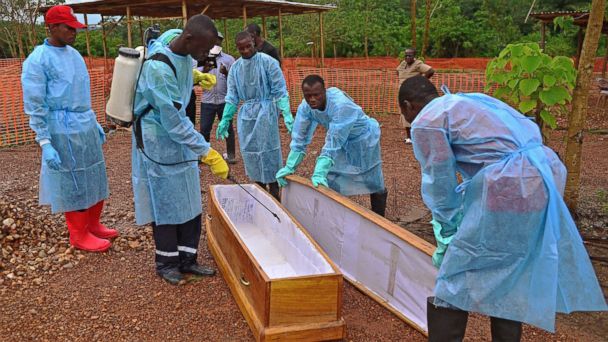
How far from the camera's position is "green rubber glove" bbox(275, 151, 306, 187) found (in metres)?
4.49

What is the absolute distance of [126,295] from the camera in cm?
368

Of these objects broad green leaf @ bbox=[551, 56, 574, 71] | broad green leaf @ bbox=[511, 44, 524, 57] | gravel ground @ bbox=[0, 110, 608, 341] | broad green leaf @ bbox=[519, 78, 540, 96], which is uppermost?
broad green leaf @ bbox=[511, 44, 524, 57]

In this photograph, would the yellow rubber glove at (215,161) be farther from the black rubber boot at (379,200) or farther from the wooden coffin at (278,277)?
the black rubber boot at (379,200)

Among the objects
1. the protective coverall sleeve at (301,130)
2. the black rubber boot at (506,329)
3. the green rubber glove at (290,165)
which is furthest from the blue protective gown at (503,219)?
the green rubber glove at (290,165)

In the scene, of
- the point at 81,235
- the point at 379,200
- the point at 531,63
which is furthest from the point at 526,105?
the point at 81,235

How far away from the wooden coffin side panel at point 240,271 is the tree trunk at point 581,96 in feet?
10.3

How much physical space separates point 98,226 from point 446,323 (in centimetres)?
333

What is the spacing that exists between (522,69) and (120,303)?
3.56 m

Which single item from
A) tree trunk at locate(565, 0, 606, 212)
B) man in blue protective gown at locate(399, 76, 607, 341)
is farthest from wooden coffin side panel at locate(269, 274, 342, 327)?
tree trunk at locate(565, 0, 606, 212)

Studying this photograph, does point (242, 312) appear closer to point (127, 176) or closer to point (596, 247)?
point (596, 247)

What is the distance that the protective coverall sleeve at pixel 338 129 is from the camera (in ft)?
13.2

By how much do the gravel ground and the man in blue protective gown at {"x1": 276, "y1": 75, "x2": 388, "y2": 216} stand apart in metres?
0.81

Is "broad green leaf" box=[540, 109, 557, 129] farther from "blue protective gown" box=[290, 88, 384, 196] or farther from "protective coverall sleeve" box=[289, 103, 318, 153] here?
"protective coverall sleeve" box=[289, 103, 318, 153]

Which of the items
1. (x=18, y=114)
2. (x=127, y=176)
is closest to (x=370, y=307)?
(x=127, y=176)
